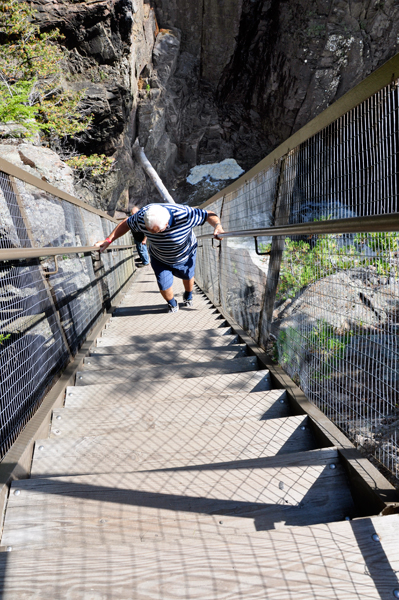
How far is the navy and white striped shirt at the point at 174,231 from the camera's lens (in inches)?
138

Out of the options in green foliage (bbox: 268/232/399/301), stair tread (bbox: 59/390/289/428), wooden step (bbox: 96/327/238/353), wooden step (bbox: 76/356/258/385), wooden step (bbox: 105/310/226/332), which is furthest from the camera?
wooden step (bbox: 105/310/226/332)

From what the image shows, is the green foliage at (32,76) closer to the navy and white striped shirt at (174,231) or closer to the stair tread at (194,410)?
the navy and white striped shirt at (174,231)

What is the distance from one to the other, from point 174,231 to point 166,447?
7.64 feet

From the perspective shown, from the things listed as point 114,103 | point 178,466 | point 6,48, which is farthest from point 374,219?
point 114,103

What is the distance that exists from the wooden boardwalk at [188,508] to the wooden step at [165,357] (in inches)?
18.6

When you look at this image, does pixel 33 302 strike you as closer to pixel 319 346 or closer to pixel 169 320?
pixel 319 346

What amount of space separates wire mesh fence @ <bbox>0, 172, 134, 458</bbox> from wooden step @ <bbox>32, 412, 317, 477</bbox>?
24cm

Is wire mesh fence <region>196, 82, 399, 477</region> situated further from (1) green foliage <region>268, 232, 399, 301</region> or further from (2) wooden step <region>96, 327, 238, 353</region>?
(2) wooden step <region>96, 327, 238, 353</region>

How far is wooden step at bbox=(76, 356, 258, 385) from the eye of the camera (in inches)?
100

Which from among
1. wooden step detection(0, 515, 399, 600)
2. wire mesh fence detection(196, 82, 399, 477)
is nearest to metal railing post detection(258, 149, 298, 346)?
wire mesh fence detection(196, 82, 399, 477)

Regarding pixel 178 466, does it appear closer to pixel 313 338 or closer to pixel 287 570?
pixel 287 570

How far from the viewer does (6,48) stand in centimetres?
759

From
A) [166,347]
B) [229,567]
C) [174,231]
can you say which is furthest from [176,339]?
[229,567]

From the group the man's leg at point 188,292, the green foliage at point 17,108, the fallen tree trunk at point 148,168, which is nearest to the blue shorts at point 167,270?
the man's leg at point 188,292
